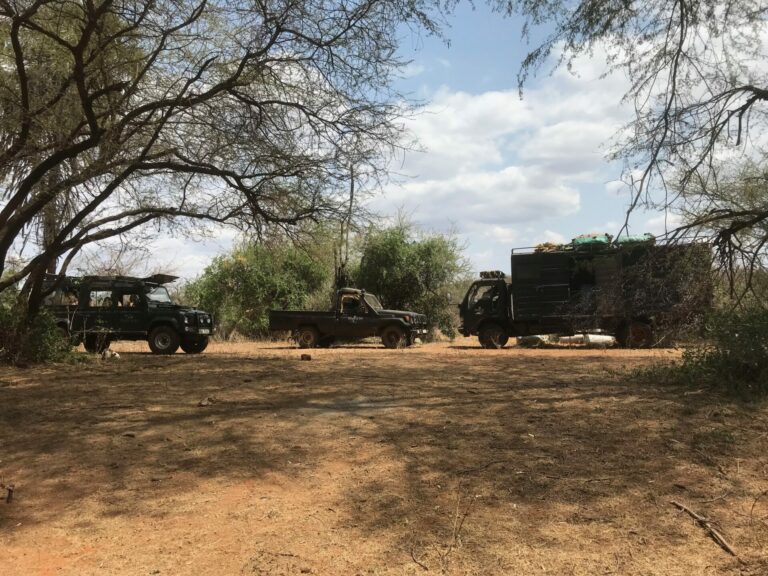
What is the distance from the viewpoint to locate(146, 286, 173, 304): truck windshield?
16906mm

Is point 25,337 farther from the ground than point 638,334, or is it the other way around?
point 25,337

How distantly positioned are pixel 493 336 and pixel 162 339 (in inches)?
374

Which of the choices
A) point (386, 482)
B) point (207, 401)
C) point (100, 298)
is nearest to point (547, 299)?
point (100, 298)

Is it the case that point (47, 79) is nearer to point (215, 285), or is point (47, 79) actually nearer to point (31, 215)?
point (31, 215)

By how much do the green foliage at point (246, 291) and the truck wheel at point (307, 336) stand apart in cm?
→ 536

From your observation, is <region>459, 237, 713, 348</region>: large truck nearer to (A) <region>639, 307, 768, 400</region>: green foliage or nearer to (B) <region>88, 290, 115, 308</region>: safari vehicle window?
(A) <region>639, 307, 768, 400</region>: green foliage

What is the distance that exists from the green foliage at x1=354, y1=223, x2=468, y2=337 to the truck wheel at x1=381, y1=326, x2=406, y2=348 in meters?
6.38

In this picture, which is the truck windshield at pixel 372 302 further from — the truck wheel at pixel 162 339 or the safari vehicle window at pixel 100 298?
the safari vehicle window at pixel 100 298

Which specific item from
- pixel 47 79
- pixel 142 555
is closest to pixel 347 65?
pixel 47 79

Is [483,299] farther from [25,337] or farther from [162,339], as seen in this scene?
[25,337]

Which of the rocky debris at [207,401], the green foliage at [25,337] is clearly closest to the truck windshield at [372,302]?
the green foliage at [25,337]

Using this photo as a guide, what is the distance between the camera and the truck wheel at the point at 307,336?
2011cm

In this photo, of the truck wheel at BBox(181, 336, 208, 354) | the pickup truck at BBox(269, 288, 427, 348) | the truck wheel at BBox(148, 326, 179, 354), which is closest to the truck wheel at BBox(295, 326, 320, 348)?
the pickup truck at BBox(269, 288, 427, 348)

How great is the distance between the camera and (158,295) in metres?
17.3
